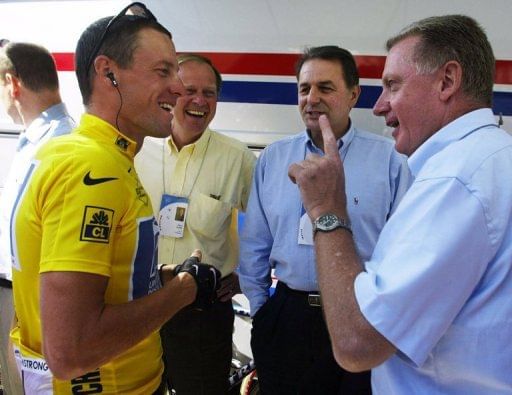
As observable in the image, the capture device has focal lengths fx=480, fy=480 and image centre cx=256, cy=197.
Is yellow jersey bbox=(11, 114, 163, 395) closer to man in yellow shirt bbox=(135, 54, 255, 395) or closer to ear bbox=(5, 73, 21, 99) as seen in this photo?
man in yellow shirt bbox=(135, 54, 255, 395)

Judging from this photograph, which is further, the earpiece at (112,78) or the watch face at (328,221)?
the earpiece at (112,78)

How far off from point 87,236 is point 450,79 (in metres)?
0.91

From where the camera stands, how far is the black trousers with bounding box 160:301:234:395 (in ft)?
7.90

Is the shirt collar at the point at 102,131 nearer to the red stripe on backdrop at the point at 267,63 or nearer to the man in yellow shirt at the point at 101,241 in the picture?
the man in yellow shirt at the point at 101,241

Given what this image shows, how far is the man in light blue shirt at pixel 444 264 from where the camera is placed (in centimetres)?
89

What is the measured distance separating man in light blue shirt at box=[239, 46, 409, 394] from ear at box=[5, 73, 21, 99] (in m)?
1.32

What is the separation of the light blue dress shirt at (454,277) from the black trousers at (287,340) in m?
1.01

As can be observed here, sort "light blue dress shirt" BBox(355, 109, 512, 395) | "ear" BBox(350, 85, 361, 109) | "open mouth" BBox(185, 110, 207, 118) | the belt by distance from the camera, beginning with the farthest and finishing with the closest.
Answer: "open mouth" BBox(185, 110, 207, 118), "ear" BBox(350, 85, 361, 109), the belt, "light blue dress shirt" BBox(355, 109, 512, 395)

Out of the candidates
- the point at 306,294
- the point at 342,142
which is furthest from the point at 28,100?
the point at 306,294

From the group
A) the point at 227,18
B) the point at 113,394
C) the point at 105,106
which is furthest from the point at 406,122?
the point at 227,18

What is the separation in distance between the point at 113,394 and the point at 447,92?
3.81 ft

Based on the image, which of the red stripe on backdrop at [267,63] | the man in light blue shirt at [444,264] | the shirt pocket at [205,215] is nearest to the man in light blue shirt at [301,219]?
the shirt pocket at [205,215]

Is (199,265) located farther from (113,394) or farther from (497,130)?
(497,130)

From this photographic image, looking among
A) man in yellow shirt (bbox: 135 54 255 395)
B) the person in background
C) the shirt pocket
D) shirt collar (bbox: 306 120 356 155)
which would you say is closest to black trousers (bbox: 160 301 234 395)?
man in yellow shirt (bbox: 135 54 255 395)
